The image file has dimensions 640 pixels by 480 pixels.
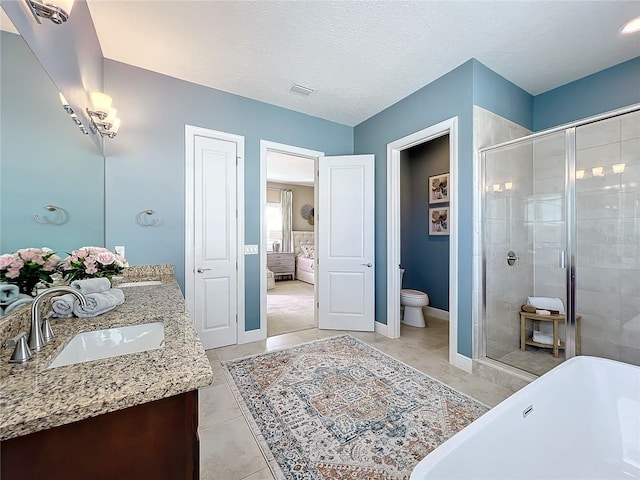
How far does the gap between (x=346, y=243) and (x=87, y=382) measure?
2.96 m

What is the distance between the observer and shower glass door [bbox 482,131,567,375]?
7.68 ft

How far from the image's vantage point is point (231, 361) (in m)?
2.59

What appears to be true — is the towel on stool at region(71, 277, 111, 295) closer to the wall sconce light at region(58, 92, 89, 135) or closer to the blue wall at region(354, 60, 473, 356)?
the wall sconce light at region(58, 92, 89, 135)

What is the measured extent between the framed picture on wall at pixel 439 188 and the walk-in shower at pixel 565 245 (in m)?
1.17

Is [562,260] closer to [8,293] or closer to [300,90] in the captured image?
[300,90]

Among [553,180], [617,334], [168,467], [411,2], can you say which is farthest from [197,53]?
[617,334]

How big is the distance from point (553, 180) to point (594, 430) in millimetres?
1950

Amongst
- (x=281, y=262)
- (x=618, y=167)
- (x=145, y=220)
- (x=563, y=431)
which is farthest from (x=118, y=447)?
(x=281, y=262)

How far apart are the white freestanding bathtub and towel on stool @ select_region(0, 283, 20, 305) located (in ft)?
5.27

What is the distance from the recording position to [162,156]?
2652mm

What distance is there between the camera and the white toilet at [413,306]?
3.53 metres

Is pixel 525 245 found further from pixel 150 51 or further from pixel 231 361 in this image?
pixel 150 51

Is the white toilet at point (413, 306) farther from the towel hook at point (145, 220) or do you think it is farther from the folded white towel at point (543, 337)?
the towel hook at point (145, 220)

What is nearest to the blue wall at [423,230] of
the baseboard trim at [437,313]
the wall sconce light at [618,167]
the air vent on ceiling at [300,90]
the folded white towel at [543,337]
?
the baseboard trim at [437,313]
